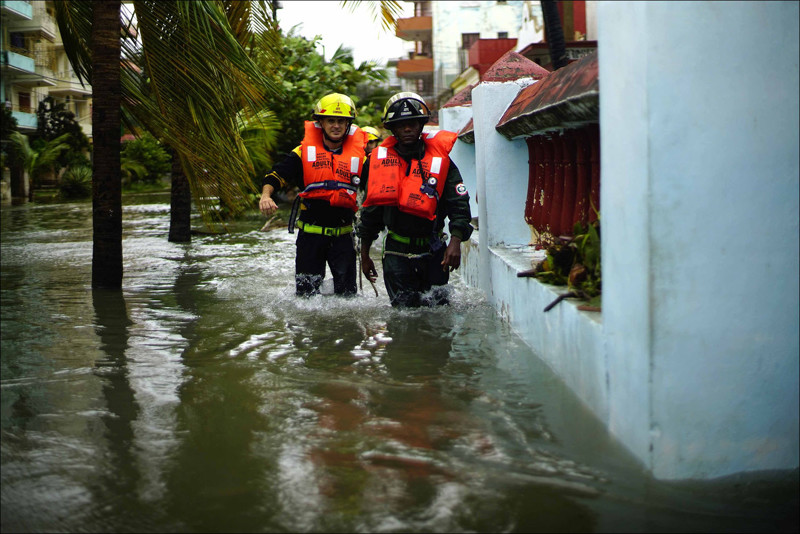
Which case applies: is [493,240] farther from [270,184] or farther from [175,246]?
[175,246]

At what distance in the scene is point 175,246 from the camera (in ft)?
49.5

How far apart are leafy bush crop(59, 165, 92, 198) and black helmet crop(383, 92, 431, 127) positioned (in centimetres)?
3236

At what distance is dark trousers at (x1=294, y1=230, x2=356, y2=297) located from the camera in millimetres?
8258

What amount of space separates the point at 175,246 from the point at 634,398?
12.2m

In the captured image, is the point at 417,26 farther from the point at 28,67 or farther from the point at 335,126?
the point at 335,126

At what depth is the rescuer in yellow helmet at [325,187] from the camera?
7973 millimetres

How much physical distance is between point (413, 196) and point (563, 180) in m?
1.22

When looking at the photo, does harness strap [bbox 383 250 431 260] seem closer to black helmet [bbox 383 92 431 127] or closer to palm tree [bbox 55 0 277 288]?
black helmet [bbox 383 92 431 127]

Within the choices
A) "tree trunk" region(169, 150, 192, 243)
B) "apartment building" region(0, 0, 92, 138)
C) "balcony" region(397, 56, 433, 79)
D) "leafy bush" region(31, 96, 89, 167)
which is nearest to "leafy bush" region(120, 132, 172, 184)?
"apartment building" region(0, 0, 92, 138)

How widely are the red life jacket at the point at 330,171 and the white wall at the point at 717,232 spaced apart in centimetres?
456

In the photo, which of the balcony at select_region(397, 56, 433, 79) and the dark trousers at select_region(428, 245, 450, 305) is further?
the balcony at select_region(397, 56, 433, 79)

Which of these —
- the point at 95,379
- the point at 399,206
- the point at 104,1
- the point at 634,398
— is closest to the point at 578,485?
the point at 634,398

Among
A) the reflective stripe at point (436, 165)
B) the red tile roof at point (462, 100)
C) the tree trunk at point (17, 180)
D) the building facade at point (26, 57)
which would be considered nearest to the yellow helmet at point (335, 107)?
the reflective stripe at point (436, 165)

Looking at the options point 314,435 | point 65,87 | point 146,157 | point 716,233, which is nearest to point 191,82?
point 314,435
